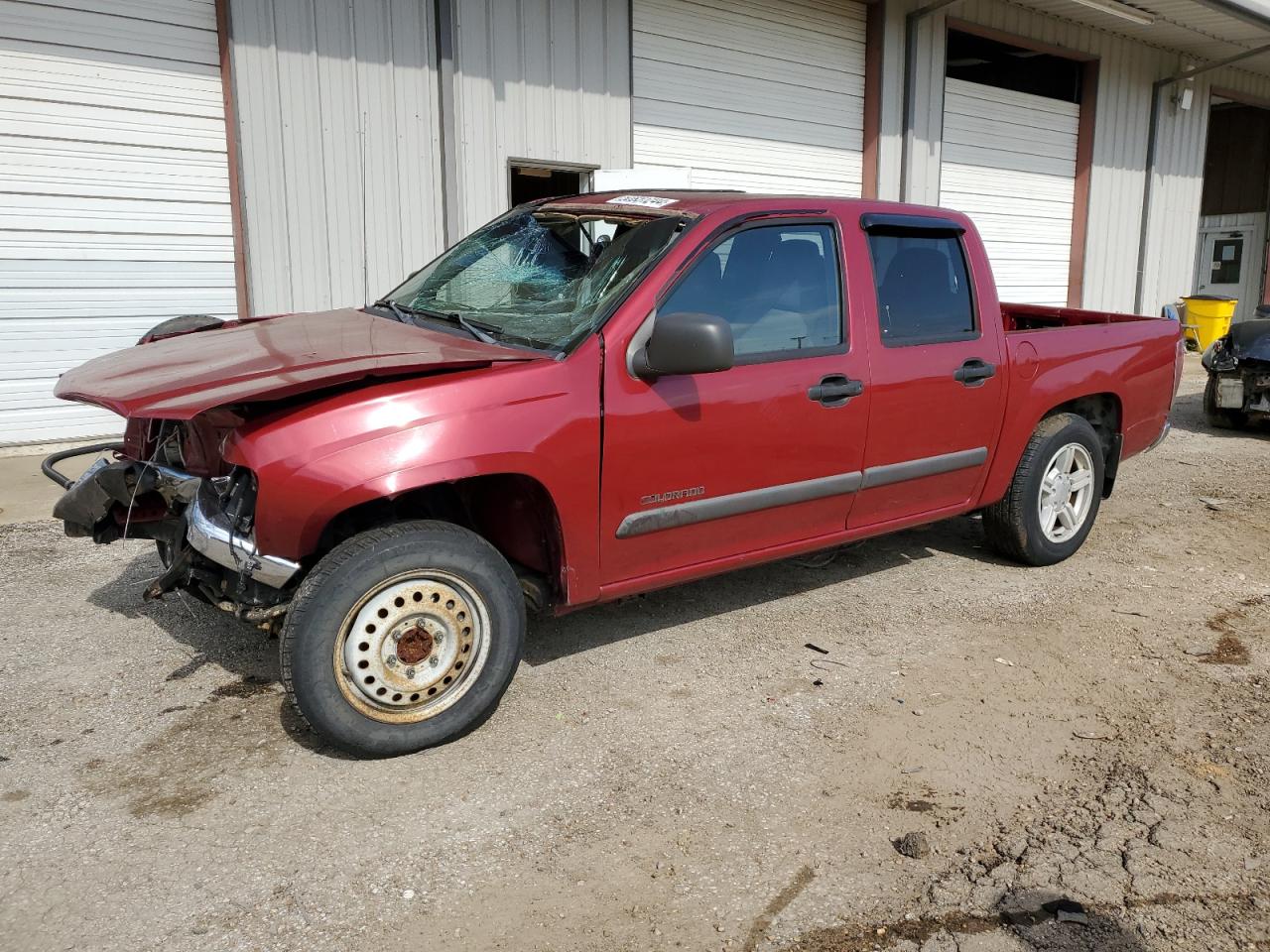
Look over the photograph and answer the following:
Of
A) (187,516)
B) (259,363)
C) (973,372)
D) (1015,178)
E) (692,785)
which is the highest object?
(1015,178)

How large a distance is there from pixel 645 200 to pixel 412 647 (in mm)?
2115

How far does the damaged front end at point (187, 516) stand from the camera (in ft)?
10.6

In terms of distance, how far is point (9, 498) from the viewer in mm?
6578

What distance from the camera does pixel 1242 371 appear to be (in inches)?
368

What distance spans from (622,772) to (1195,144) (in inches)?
697

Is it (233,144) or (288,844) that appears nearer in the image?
(288,844)

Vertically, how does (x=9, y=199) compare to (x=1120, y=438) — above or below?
above

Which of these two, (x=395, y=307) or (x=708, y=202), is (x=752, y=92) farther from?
(x=395, y=307)

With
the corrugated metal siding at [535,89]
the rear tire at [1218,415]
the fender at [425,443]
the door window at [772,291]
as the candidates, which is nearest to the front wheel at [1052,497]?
Result: the door window at [772,291]

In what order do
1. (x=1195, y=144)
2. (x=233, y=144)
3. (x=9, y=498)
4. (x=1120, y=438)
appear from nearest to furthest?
(x=1120, y=438)
(x=9, y=498)
(x=233, y=144)
(x=1195, y=144)

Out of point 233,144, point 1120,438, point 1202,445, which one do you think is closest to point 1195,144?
point 1202,445

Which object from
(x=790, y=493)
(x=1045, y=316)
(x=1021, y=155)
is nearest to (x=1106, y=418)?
(x=1045, y=316)

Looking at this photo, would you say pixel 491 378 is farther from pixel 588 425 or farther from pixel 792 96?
pixel 792 96

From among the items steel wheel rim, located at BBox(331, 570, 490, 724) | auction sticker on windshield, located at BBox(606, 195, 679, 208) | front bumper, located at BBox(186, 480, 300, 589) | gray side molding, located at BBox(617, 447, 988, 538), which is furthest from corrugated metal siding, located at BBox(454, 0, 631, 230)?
steel wheel rim, located at BBox(331, 570, 490, 724)
